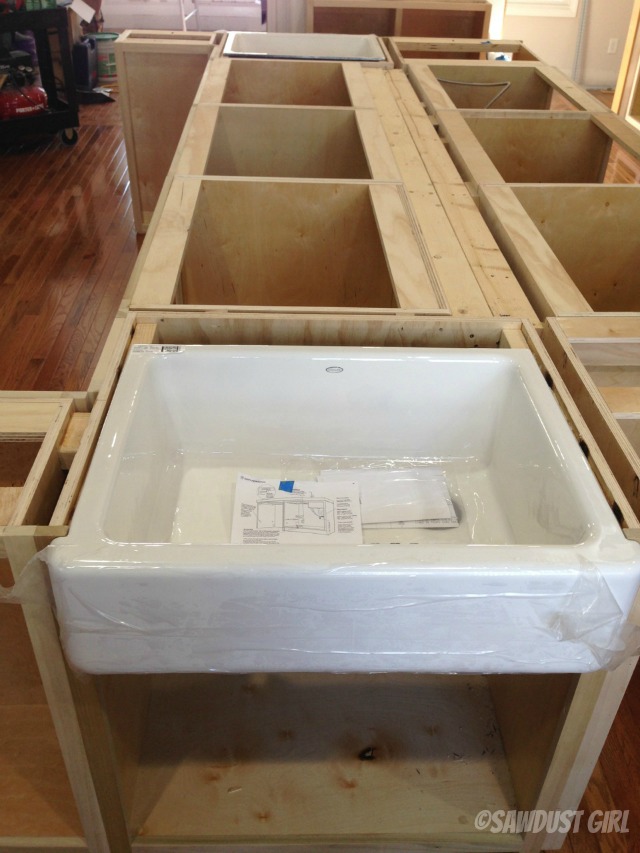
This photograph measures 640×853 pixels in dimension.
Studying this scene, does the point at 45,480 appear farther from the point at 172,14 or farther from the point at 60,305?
the point at 172,14

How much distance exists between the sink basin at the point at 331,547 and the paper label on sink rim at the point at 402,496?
2cm

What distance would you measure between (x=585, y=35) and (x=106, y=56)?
3912 mm

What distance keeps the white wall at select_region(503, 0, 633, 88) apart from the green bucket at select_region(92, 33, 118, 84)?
3166mm

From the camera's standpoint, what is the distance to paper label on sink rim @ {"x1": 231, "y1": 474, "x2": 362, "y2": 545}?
1111mm

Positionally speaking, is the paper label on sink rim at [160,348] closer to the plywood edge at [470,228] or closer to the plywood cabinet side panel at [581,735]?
the plywood edge at [470,228]

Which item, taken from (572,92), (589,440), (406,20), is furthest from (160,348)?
(406,20)

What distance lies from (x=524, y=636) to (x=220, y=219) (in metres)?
1.34

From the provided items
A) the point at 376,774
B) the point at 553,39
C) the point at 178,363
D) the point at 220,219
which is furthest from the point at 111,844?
the point at 553,39

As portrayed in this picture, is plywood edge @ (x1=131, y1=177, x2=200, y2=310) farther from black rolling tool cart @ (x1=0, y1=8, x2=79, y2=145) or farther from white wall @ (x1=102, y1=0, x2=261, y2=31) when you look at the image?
white wall @ (x1=102, y1=0, x2=261, y2=31)

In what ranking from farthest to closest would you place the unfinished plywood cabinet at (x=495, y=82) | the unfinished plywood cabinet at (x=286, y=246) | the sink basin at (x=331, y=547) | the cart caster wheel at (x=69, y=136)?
the cart caster wheel at (x=69, y=136)
the unfinished plywood cabinet at (x=495, y=82)
the unfinished plywood cabinet at (x=286, y=246)
the sink basin at (x=331, y=547)

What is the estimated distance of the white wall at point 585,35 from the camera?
6.08 m

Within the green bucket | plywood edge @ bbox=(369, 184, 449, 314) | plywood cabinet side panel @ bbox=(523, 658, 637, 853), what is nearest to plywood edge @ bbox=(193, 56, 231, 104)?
plywood edge @ bbox=(369, 184, 449, 314)

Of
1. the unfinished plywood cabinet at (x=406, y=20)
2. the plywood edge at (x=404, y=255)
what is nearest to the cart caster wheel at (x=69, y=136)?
the unfinished plywood cabinet at (x=406, y=20)

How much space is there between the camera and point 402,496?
46.9 inches
